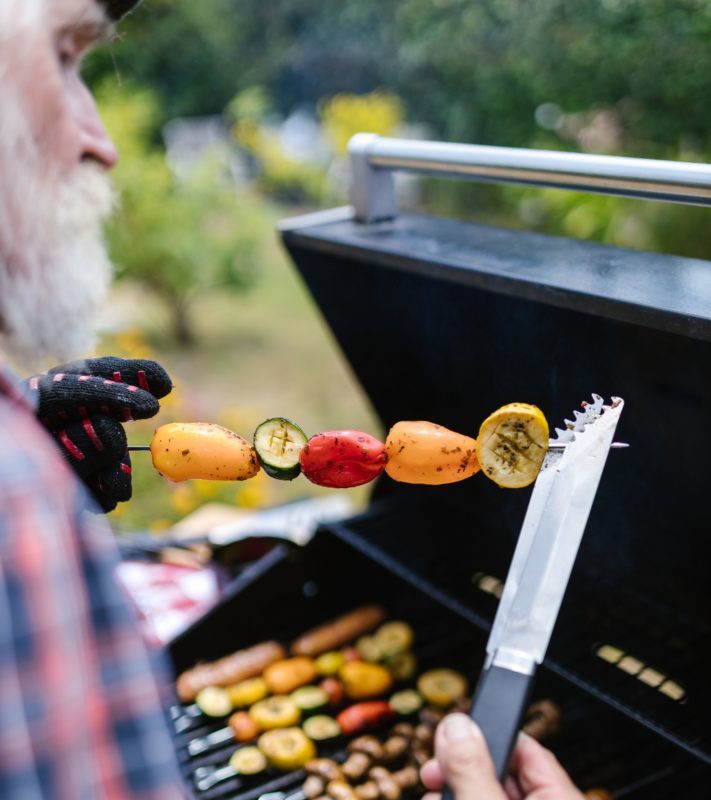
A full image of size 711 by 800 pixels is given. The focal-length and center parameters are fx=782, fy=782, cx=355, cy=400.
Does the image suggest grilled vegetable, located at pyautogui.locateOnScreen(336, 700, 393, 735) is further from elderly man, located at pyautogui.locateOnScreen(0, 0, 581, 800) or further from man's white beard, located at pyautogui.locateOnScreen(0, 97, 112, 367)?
man's white beard, located at pyautogui.locateOnScreen(0, 97, 112, 367)

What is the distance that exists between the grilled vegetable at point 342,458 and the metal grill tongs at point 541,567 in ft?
1.05

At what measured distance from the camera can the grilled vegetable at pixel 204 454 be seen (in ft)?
4.59

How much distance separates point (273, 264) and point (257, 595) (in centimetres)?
957

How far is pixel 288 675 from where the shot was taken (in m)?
2.11

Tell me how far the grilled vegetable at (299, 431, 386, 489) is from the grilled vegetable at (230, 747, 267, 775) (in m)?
0.86

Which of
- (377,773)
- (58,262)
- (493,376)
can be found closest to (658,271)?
(493,376)

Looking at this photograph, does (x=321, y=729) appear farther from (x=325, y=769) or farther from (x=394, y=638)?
(x=394, y=638)

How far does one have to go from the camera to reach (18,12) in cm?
96

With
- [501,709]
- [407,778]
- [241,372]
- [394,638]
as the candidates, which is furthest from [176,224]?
[501,709]

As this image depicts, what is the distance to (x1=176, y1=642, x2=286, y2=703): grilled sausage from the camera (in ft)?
6.74

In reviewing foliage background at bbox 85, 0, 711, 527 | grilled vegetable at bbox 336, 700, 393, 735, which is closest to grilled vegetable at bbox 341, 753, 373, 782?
grilled vegetable at bbox 336, 700, 393, 735

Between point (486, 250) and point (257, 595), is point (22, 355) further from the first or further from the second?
point (257, 595)

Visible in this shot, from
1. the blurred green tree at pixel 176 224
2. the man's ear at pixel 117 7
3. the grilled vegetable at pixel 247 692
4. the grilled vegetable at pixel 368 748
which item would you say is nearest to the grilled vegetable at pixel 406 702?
the grilled vegetable at pixel 368 748

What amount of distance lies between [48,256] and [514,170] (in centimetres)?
88
